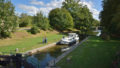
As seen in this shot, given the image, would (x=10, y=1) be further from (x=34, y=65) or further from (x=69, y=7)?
(x=69, y=7)

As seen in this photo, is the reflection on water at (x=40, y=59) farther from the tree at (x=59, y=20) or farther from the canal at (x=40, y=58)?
the tree at (x=59, y=20)

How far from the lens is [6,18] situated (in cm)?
2317

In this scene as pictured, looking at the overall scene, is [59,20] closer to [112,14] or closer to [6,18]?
[6,18]

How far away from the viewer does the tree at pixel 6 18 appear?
75.0ft

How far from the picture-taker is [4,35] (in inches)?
953

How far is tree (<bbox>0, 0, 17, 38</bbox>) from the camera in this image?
22.9 metres

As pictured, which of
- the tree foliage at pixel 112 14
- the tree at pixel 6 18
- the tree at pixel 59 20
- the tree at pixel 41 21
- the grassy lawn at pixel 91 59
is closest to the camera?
the grassy lawn at pixel 91 59

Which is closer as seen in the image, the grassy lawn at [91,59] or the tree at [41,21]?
the grassy lawn at [91,59]

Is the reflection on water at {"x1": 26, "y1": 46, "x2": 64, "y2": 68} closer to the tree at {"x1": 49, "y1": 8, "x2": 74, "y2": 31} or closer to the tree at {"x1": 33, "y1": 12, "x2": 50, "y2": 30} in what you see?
the tree at {"x1": 33, "y1": 12, "x2": 50, "y2": 30}

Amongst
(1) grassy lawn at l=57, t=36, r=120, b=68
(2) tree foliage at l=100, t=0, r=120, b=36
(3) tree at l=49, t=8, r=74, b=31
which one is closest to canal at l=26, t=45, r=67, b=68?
(1) grassy lawn at l=57, t=36, r=120, b=68

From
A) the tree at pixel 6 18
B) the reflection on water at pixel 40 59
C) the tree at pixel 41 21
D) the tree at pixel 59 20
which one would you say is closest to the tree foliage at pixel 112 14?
the reflection on water at pixel 40 59

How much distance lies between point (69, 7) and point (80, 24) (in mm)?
21585

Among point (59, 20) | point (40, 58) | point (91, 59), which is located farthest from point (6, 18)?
point (59, 20)

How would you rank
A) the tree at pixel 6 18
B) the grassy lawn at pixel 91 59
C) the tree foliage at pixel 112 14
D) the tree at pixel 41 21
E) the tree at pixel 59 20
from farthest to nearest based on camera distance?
the tree at pixel 59 20
the tree at pixel 41 21
the tree at pixel 6 18
the tree foliage at pixel 112 14
the grassy lawn at pixel 91 59
